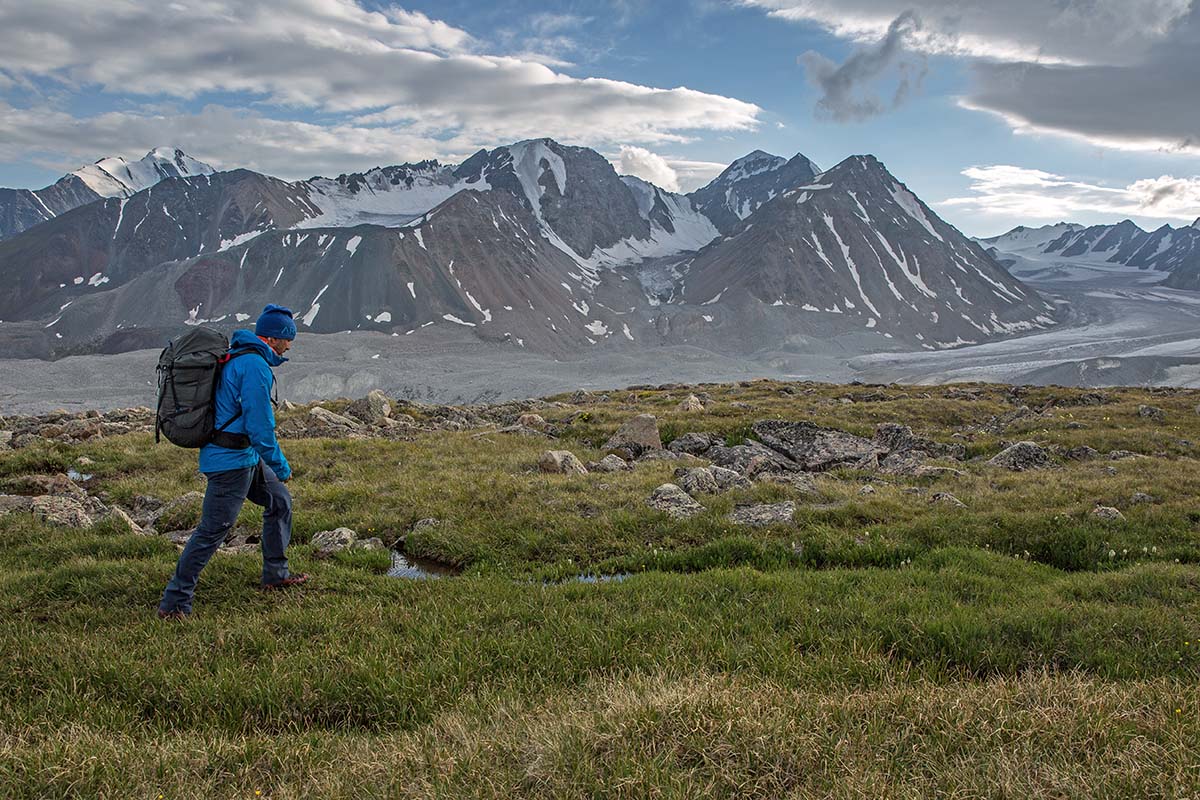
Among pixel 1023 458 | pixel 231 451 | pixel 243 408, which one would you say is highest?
pixel 243 408

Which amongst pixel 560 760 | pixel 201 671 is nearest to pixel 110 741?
pixel 201 671

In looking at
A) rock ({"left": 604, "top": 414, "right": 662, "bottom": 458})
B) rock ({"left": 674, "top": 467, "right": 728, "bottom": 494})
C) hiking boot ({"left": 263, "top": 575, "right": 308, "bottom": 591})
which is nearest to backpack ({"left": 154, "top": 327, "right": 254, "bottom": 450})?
hiking boot ({"left": 263, "top": 575, "right": 308, "bottom": 591})

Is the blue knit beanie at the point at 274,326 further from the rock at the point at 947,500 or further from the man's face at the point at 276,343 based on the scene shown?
the rock at the point at 947,500

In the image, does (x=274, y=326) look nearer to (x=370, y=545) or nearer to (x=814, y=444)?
(x=370, y=545)

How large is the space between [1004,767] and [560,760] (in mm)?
3231

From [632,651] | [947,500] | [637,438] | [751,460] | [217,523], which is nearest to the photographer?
[632,651]

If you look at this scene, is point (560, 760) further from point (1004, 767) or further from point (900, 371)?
point (900, 371)

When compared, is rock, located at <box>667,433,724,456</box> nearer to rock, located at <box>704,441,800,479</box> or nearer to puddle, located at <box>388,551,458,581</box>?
rock, located at <box>704,441,800,479</box>

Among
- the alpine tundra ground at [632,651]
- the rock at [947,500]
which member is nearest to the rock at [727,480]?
the alpine tundra ground at [632,651]

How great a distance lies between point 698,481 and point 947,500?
19.2ft

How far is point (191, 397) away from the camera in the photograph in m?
8.98

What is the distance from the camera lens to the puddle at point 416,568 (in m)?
12.3

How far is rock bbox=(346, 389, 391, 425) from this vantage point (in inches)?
1355

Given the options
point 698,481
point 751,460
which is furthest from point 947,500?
point 751,460
